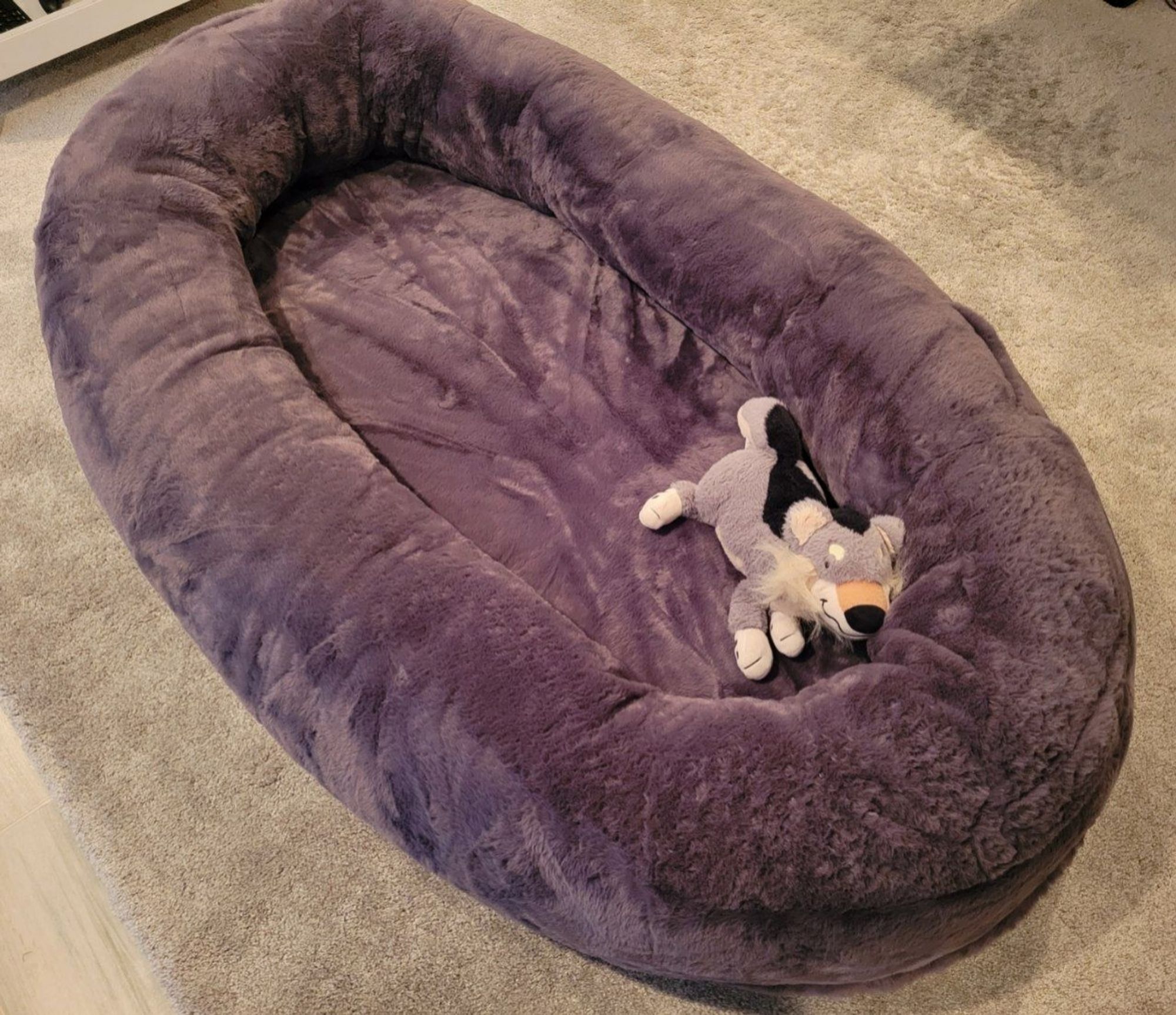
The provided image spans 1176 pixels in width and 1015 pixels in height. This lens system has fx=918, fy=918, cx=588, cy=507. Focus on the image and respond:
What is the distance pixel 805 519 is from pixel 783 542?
33 millimetres

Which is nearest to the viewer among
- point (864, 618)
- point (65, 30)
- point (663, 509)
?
point (864, 618)

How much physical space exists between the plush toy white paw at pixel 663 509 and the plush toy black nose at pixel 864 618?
237 mm

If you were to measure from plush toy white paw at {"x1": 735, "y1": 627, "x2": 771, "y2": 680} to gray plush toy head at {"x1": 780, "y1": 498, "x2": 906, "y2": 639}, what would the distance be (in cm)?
6

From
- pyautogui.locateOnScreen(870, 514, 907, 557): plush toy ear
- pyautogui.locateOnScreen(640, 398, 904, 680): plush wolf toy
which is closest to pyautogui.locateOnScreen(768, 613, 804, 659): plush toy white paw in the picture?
pyautogui.locateOnScreen(640, 398, 904, 680): plush wolf toy

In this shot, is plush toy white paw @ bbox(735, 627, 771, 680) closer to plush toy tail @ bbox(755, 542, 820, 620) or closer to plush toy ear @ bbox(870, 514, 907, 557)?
plush toy tail @ bbox(755, 542, 820, 620)

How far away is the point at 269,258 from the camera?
4.28 feet

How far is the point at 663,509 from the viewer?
3.39 feet

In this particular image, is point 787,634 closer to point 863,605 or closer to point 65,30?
point 863,605

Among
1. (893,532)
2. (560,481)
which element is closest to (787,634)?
(893,532)

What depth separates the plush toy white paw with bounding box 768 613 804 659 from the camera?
949 millimetres

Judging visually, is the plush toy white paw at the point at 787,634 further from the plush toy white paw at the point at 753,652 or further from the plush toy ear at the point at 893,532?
the plush toy ear at the point at 893,532

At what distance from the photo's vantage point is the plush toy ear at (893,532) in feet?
3.09

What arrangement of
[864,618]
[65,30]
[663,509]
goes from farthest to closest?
[65,30] → [663,509] → [864,618]

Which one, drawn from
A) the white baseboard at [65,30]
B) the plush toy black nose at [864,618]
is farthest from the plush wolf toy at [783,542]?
the white baseboard at [65,30]
